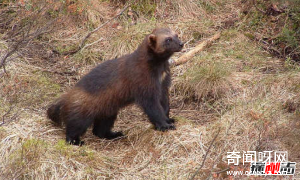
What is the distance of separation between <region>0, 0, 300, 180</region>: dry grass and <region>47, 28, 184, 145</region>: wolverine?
0.29 meters

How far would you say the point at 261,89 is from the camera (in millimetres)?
7172

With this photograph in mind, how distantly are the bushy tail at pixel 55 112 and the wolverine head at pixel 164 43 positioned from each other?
1.77 metres

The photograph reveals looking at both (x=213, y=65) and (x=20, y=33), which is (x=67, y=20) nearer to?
(x=20, y=33)

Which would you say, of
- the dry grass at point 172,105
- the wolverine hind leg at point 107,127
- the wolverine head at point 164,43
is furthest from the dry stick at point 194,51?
the wolverine head at point 164,43

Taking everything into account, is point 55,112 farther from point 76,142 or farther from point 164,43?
point 164,43

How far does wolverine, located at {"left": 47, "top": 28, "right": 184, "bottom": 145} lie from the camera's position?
20.0ft

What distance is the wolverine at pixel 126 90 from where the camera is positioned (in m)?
6.10

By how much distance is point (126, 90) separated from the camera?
628 cm

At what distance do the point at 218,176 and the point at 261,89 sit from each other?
252 centimetres

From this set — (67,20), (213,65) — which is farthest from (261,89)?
(67,20)

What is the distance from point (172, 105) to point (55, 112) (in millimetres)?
2118

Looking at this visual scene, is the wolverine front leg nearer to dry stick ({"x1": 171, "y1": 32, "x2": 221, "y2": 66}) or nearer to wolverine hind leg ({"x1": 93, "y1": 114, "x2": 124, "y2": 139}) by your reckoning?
wolverine hind leg ({"x1": 93, "y1": 114, "x2": 124, "y2": 139})

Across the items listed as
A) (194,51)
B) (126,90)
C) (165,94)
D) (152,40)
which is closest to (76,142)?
(126,90)

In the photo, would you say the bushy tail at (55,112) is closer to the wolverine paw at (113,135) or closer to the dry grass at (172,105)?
the dry grass at (172,105)
